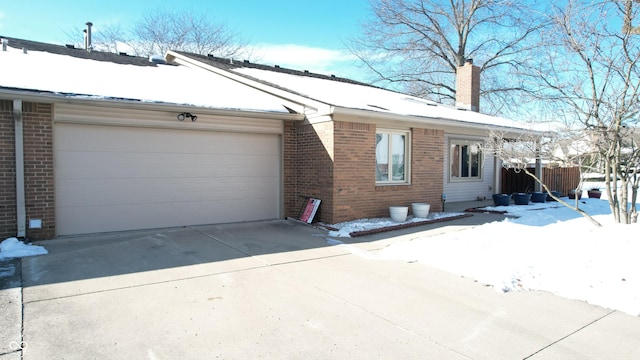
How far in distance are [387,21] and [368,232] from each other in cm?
2191

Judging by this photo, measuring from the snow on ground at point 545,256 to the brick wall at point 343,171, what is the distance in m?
0.73

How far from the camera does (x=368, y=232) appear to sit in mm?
8281

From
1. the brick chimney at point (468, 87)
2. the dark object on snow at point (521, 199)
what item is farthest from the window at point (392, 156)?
the brick chimney at point (468, 87)

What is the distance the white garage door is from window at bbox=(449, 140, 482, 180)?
632 cm

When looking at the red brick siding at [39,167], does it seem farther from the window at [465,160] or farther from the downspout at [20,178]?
A: the window at [465,160]

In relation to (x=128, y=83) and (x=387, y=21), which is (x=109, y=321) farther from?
(x=387, y=21)

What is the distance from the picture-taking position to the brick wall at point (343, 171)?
8.98 meters

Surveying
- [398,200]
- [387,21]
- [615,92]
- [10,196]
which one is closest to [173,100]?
[10,196]

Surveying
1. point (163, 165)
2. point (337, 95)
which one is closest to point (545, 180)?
point (337, 95)

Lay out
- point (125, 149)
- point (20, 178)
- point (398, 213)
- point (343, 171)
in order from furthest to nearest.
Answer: point (398, 213) < point (343, 171) < point (125, 149) < point (20, 178)

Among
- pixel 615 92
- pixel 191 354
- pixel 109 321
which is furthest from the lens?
pixel 615 92

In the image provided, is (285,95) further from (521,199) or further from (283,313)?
(521,199)

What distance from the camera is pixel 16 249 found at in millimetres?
6328

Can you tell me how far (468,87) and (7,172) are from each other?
1598 centimetres
